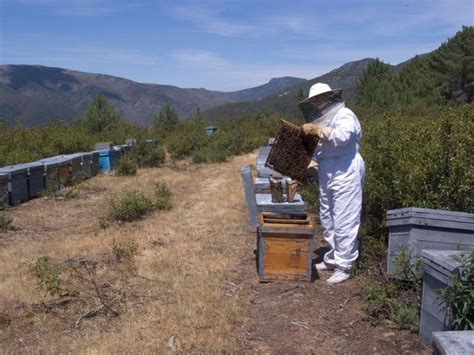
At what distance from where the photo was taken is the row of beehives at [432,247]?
9.28 ft

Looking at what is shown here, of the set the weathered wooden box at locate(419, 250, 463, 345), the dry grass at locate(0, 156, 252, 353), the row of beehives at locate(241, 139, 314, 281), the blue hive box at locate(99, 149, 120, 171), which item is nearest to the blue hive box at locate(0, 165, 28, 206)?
the dry grass at locate(0, 156, 252, 353)

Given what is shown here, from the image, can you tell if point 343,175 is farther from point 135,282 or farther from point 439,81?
point 439,81

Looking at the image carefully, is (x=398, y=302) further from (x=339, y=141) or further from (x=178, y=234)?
(x=178, y=234)

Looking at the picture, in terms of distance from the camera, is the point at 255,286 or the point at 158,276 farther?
the point at 158,276

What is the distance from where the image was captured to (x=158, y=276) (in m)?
4.83

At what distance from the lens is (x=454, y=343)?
202 cm

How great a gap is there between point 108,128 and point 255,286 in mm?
20760

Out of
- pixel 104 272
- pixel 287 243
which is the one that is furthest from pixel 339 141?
pixel 104 272

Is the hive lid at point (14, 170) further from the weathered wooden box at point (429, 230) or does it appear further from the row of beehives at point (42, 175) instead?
the weathered wooden box at point (429, 230)

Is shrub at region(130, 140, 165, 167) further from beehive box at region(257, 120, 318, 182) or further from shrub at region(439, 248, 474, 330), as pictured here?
shrub at region(439, 248, 474, 330)

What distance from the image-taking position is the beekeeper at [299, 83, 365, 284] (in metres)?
4.25

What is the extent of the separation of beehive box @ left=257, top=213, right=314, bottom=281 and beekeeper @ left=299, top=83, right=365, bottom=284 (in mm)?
266

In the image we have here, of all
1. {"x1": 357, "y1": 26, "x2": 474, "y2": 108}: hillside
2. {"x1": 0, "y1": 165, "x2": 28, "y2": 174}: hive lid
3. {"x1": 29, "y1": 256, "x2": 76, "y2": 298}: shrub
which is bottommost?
{"x1": 29, "y1": 256, "x2": 76, "y2": 298}: shrub

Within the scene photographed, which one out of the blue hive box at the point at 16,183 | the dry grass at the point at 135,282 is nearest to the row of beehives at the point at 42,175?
the blue hive box at the point at 16,183
